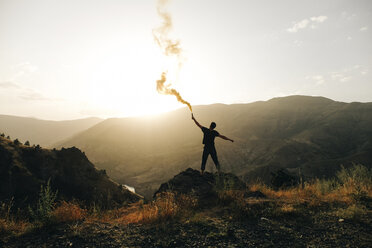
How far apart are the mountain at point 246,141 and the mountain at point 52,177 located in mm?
30231

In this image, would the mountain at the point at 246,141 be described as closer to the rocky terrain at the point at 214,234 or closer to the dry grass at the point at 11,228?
the rocky terrain at the point at 214,234

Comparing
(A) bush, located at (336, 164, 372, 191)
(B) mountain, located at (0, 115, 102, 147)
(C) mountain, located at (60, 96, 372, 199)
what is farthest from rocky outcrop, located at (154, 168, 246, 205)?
(B) mountain, located at (0, 115, 102, 147)

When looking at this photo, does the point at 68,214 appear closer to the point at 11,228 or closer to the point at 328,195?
the point at 11,228

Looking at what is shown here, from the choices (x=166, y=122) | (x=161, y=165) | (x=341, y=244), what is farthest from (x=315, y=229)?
(x=166, y=122)

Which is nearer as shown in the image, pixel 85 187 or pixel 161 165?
pixel 85 187

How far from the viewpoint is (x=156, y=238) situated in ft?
14.1

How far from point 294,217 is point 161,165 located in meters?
55.6

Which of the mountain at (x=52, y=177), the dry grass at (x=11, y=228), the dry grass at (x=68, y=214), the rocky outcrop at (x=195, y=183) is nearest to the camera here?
the dry grass at (x=11, y=228)

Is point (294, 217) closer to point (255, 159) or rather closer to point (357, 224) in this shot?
point (357, 224)

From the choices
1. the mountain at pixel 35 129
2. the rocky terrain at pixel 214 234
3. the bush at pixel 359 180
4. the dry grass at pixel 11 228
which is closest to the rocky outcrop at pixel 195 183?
the rocky terrain at pixel 214 234

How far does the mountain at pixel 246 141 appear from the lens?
173 feet

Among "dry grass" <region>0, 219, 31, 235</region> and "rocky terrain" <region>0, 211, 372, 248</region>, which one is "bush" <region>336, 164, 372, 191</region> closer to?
"rocky terrain" <region>0, 211, 372, 248</region>

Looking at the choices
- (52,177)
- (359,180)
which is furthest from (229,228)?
(52,177)

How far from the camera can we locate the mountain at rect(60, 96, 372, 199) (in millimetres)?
52625
